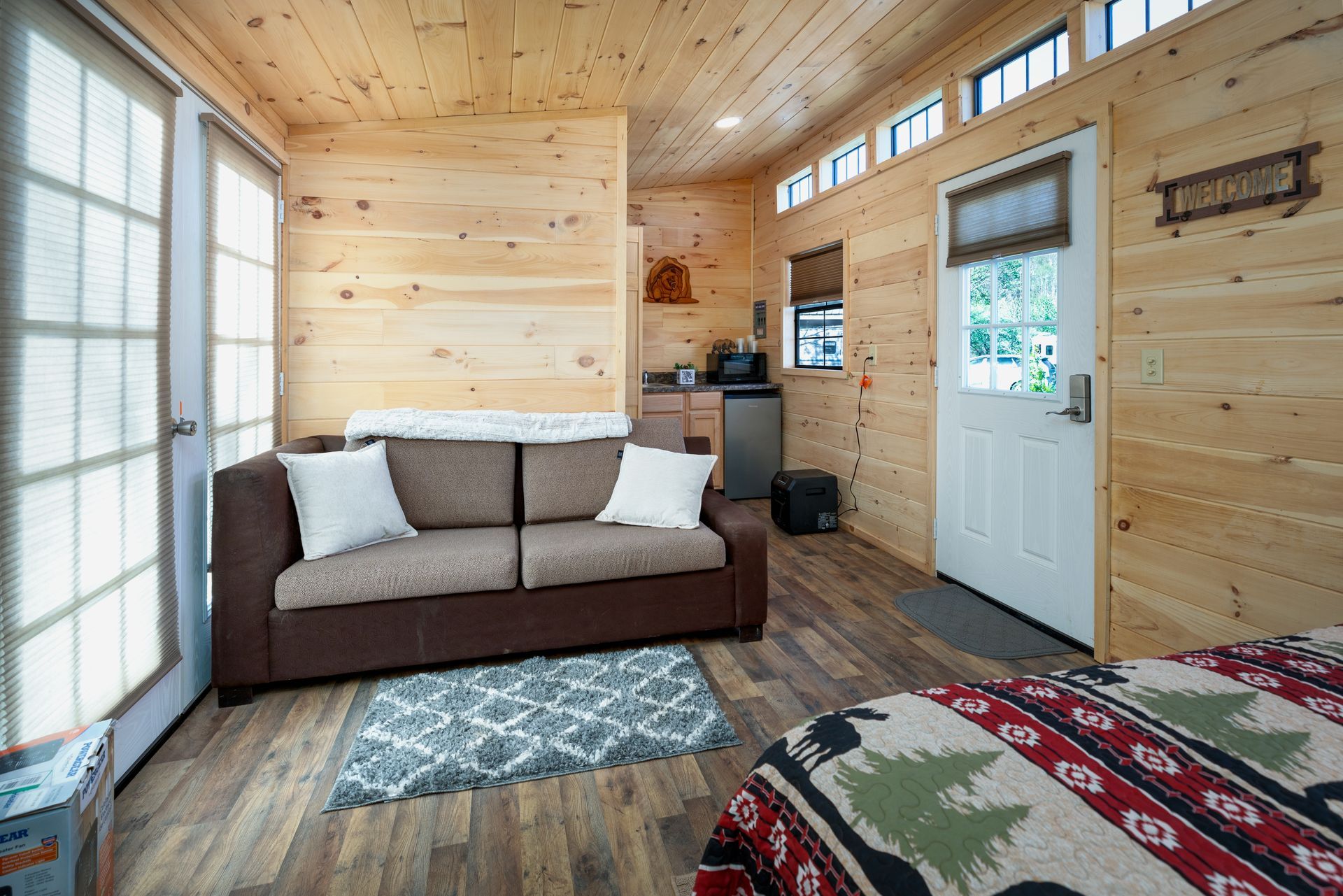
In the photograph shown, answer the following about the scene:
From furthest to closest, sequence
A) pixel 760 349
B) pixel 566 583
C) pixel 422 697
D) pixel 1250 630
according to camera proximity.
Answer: pixel 760 349, pixel 566 583, pixel 422 697, pixel 1250 630

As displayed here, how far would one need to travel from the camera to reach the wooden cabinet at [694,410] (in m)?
5.58

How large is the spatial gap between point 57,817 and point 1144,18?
376 centimetres

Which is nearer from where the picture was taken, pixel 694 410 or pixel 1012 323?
→ pixel 1012 323

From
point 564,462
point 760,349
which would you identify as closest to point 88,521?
point 564,462

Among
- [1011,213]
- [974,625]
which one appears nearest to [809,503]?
[974,625]

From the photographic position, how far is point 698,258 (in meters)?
6.19

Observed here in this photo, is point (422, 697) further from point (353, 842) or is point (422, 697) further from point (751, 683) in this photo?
point (751, 683)

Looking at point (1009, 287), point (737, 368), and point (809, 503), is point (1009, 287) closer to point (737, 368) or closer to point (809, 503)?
point (809, 503)

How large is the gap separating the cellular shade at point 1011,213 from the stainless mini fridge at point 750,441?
2.33 m

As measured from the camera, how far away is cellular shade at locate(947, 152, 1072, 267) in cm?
289

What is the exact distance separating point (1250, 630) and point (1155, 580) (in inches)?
Answer: 13.5

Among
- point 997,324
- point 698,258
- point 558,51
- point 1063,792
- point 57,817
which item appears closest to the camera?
point 1063,792

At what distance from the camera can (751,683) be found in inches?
102

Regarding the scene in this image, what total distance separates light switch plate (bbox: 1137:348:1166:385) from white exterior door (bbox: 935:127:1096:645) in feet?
0.76
